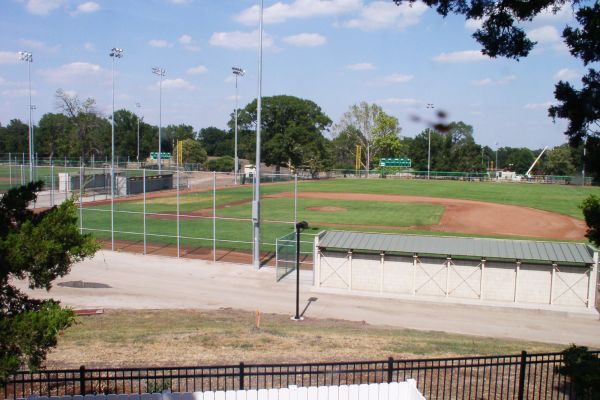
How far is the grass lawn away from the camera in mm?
12977

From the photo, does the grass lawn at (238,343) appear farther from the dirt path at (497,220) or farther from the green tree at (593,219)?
Answer: the dirt path at (497,220)

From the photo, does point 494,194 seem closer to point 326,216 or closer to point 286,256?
point 326,216

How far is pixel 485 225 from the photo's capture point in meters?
44.9

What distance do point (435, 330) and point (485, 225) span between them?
27142 mm

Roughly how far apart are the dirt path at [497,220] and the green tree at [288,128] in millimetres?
40725

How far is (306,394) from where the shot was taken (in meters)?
8.30

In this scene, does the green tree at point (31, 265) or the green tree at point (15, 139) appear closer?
the green tree at point (31, 265)

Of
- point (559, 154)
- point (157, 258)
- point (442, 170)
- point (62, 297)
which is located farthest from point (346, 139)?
point (62, 297)

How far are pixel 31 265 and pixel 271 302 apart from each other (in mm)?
16638

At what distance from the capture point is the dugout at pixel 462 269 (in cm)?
2283

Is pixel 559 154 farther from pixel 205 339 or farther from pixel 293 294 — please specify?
pixel 205 339

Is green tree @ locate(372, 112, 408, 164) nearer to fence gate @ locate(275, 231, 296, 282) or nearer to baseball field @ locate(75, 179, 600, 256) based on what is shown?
baseball field @ locate(75, 179, 600, 256)

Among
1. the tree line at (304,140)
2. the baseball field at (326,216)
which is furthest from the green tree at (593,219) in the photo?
the tree line at (304,140)

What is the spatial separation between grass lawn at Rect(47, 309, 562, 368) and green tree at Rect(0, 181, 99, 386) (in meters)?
4.95
